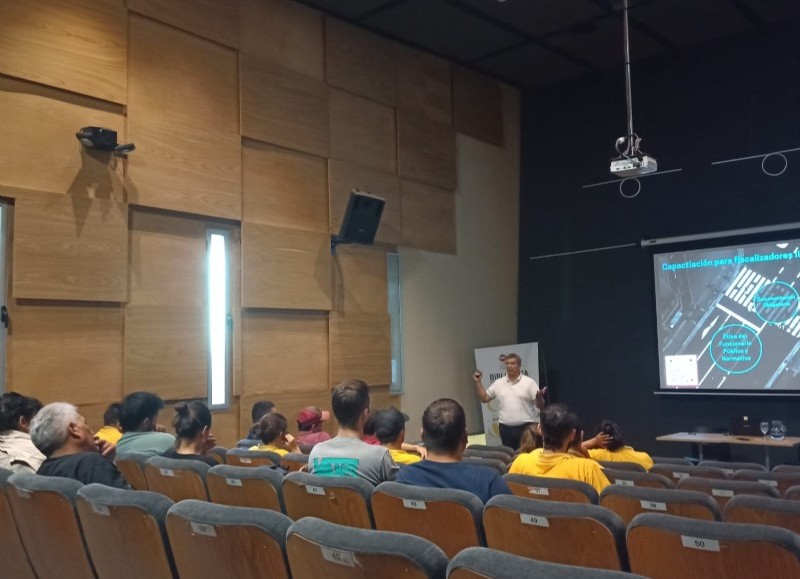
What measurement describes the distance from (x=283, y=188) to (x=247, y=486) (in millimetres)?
4668

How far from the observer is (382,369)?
7871 mm

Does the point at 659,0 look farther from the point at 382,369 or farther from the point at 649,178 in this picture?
the point at 382,369

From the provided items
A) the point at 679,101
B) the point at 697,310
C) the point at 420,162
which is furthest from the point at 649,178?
the point at 420,162

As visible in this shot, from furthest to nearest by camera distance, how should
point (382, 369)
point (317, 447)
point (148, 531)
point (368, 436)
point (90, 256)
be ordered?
point (382, 369), point (90, 256), point (368, 436), point (317, 447), point (148, 531)

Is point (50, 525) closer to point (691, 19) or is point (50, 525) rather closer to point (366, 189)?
point (366, 189)

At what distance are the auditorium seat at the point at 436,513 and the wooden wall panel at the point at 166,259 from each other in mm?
4162

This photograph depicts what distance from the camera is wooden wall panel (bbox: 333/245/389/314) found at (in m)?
7.58

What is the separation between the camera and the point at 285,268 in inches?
277

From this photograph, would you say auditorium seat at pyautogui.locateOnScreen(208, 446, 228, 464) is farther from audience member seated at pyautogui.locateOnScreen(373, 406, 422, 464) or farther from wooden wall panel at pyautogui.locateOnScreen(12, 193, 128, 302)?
wooden wall panel at pyautogui.locateOnScreen(12, 193, 128, 302)

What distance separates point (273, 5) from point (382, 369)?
3846 millimetres

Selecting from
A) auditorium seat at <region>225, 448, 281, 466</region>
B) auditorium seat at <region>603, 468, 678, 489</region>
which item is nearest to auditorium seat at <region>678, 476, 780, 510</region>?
auditorium seat at <region>603, 468, 678, 489</region>

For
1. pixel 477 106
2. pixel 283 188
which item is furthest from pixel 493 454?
pixel 477 106

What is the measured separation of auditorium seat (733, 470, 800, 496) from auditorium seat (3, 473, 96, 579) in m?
3.22

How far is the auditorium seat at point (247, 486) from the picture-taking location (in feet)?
9.20
